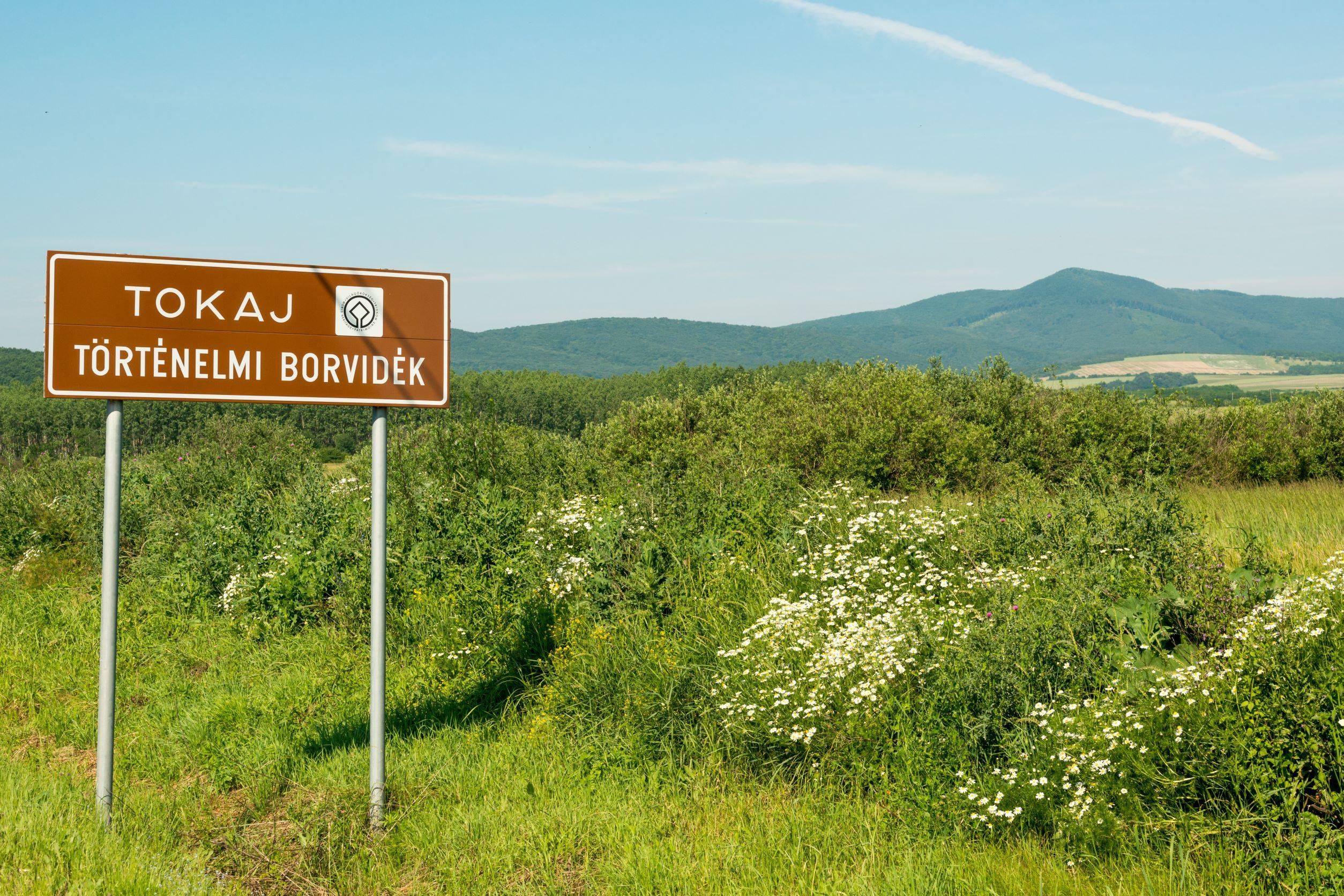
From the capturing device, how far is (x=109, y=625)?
450 centimetres

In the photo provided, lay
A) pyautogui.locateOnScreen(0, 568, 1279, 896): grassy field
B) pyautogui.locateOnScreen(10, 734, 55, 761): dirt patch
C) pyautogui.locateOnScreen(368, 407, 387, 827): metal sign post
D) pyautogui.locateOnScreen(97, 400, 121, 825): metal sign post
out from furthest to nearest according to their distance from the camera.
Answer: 1. pyautogui.locateOnScreen(10, 734, 55, 761): dirt patch
2. pyautogui.locateOnScreen(368, 407, 387, 827): metal sign post
3. pyautogui.locateOnScreen(97, 400, 121, 825): metal sign post
4. pyautogui.locateOnScreen(0, 568, 1279, 896): grassy field

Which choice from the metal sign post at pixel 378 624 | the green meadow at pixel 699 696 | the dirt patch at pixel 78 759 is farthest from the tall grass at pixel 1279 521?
the dirt patch at pixel 78 759

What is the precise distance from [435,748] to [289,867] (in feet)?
3.94

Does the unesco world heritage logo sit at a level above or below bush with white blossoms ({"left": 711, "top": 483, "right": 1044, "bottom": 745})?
above

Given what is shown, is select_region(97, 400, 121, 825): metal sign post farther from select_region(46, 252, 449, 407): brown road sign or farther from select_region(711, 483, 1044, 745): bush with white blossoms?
select_region(711, 483, 1044, 745): bush with white blossoms

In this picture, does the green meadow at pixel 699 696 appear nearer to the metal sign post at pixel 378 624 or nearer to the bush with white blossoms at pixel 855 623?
the bush with white blossoms at pixel 855 623

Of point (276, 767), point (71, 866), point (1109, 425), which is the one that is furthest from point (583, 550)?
point (1109, 425)

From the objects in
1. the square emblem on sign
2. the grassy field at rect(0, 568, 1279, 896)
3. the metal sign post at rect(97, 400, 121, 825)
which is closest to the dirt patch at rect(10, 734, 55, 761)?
the grassy field at rect(0, 568, 1279, 896)

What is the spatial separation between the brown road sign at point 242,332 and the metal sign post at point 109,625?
289mm

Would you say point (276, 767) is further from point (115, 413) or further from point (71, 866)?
point (115, 413)

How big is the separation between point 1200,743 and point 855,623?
1.97 metres

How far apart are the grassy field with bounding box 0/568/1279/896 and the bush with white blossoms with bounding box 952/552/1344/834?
0.21 m

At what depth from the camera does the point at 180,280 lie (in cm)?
466

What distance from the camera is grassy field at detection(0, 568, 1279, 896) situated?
3746 millimetres
